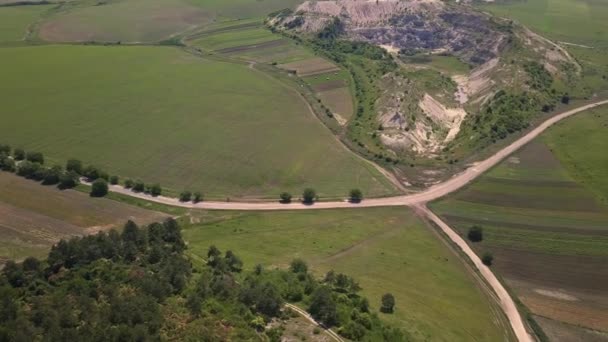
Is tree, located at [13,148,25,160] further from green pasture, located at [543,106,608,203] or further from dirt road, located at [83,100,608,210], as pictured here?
green pasture, located at [543,106,608,203]

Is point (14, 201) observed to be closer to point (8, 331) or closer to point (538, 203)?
point (8, 331)

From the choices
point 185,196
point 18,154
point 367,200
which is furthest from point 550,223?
point 18,154

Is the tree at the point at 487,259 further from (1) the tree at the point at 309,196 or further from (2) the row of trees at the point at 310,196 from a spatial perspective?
(1) the tree at the point at 309,196

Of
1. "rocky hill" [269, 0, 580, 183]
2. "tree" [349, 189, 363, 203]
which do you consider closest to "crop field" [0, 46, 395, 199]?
"tree" [349, 189, 363, 203]

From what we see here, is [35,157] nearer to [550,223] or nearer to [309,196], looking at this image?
[309,196]

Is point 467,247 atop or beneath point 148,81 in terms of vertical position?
beneath

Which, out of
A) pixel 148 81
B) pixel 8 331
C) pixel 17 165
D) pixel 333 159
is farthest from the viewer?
pixel 148 81

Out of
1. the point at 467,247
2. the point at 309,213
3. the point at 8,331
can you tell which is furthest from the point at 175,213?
the point at 467,247
